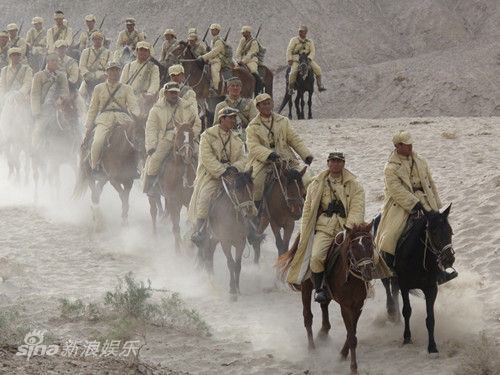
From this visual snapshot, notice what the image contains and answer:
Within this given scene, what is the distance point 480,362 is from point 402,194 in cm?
216

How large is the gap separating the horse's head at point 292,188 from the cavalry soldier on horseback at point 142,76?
A: 5.82 meters

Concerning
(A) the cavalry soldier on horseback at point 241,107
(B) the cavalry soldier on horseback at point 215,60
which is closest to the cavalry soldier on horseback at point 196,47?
(B) the cavalry soldier on horseback at point 215,60

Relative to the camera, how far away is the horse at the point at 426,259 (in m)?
8.50

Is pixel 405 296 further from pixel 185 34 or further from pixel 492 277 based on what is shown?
pixel 185 34

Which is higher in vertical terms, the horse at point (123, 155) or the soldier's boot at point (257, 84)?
the soldier's boot at point (257, 84)

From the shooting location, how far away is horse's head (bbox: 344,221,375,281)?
7898 millimetres

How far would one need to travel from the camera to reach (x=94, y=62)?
21.2 m

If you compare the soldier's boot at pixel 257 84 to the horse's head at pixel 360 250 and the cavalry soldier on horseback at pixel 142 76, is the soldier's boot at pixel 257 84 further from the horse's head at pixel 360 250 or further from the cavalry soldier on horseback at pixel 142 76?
the horse's head at pixel 360 250

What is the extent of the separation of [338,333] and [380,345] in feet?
2.12

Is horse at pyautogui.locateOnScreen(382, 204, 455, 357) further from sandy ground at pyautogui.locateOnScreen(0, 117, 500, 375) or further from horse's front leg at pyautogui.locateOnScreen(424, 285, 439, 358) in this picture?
sandy ground at pyautogui.locateOnScreen(0, 117, 500, 375)

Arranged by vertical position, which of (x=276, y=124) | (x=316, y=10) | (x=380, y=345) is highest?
(x=316, y=10)

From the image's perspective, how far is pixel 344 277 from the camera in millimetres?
8227

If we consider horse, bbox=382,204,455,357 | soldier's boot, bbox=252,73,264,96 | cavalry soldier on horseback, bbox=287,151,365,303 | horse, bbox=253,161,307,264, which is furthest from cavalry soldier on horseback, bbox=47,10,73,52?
horse, bbox=382,204,455,357

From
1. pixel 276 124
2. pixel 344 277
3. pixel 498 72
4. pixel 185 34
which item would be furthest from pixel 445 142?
pixel 185 34
